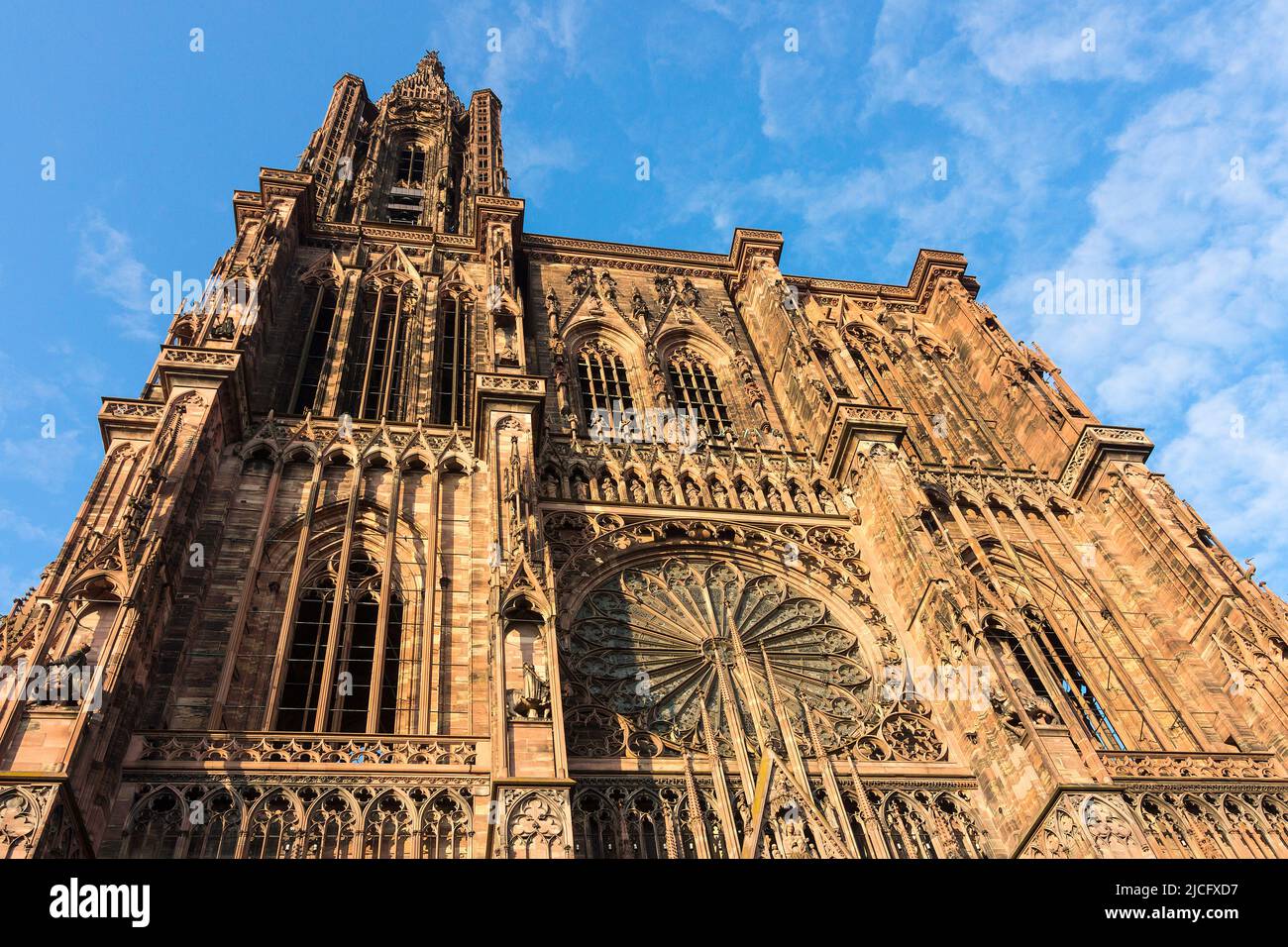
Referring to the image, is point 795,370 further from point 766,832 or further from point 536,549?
point 766,832

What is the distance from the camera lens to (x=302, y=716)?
14.8 m

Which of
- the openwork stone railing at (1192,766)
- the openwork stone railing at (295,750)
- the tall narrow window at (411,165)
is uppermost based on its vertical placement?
the tall narrow window at (411,165)

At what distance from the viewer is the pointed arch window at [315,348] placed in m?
21.5

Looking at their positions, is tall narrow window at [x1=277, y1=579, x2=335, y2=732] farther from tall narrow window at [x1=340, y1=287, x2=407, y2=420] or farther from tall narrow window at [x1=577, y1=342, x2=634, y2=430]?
tall narrow window at [x1=577, y1=342, x2=634, y2=430]

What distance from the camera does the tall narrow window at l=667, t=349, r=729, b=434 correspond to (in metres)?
24.2

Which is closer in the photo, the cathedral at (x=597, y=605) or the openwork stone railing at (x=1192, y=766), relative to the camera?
the cathedral at (x=597, y=605)

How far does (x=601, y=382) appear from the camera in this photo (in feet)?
81.6

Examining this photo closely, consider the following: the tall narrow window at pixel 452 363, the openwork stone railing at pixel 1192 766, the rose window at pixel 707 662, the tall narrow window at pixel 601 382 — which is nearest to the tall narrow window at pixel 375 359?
the tall narrow window at pixel 452 363

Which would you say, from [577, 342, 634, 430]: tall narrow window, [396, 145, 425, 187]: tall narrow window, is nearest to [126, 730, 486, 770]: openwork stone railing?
[577, 342, 634, 430]: tall narrow window

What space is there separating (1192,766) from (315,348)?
61.4 feet

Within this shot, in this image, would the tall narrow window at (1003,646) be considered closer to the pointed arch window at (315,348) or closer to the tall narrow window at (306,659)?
the tall narrow window at (306,659)

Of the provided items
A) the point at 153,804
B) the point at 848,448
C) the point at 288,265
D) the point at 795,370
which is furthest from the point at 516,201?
the point at 153,804

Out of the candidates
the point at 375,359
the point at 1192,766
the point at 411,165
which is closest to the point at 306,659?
A: the point at 375,359

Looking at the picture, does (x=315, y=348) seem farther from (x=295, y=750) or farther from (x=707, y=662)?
(x=295, y=750)
